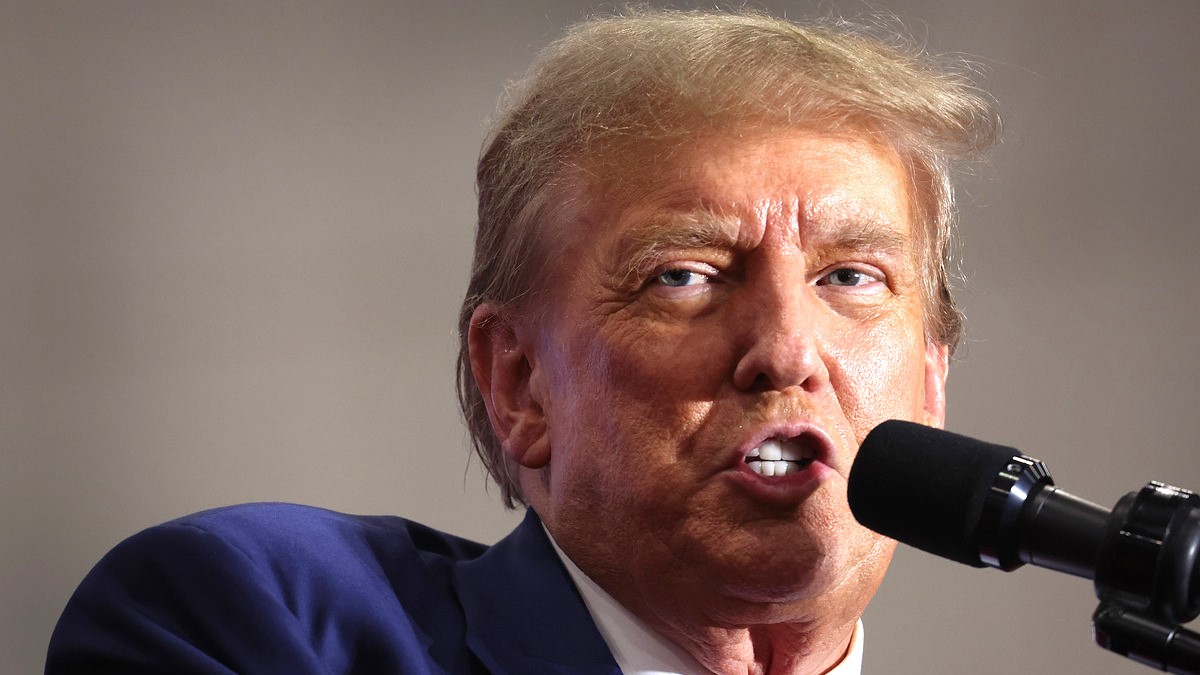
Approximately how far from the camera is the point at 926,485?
1106mm

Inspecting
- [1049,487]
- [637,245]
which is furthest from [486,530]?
[1049,487]

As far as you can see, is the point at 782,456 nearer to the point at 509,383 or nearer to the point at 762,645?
the point at 762,645

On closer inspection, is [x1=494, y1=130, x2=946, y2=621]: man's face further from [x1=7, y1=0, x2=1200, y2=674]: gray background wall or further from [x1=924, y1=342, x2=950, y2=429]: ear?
[x1=7, y1=0, x2=1200, y2=674]: gray background wall

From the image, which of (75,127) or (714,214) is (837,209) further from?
(75,127)

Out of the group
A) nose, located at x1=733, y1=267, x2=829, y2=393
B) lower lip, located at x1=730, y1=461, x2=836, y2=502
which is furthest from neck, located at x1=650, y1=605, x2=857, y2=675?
nose, located at x1=733, y1=267, x2=829, y2=393

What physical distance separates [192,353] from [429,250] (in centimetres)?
56

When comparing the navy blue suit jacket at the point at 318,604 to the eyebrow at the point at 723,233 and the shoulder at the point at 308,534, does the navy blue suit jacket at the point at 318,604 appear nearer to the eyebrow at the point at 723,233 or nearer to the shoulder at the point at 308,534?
the shoulder at the point at 308,534

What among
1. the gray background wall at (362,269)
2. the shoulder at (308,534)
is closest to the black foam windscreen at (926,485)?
Answer: the shoulder at (308,534)

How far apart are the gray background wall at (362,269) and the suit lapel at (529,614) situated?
0.98 metres

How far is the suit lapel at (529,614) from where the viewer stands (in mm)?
1813

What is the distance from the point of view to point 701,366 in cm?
172

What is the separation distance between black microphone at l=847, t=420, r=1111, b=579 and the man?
0.49 m

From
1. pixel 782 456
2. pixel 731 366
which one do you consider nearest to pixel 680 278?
pixel 731 366

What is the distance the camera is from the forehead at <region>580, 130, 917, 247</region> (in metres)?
1.78
